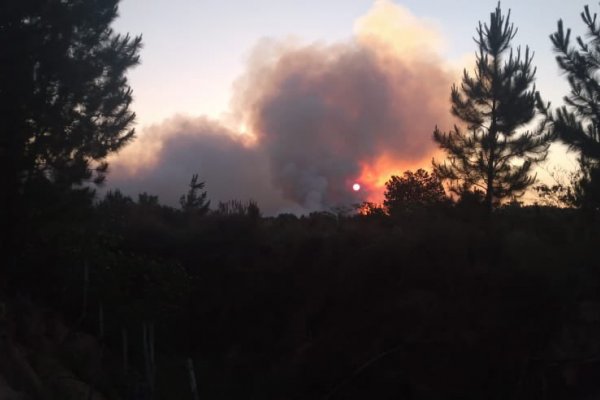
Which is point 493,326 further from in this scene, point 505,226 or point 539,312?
point 505,226

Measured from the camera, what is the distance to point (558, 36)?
19844 mm

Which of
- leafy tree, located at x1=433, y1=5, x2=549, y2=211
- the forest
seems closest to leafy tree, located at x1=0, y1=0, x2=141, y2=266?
the forest

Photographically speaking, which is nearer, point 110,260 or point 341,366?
point 110,260

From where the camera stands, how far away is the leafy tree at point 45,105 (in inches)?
675

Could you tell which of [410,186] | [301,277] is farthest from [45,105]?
[410,186]

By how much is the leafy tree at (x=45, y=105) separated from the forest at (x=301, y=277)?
5cm

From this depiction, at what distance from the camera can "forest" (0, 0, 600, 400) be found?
16.6m

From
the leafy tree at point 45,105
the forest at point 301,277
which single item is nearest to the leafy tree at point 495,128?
the forest at point 301,277

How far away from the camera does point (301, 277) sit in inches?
921

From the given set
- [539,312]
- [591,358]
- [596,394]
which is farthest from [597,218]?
[596,394]

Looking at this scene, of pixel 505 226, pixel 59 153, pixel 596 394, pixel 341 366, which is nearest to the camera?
pixel 596 394

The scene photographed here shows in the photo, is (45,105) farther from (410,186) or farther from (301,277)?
(410,186)

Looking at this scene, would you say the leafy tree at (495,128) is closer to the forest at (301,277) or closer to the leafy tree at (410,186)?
the forest at (301,277)

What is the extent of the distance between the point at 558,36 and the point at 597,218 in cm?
532
